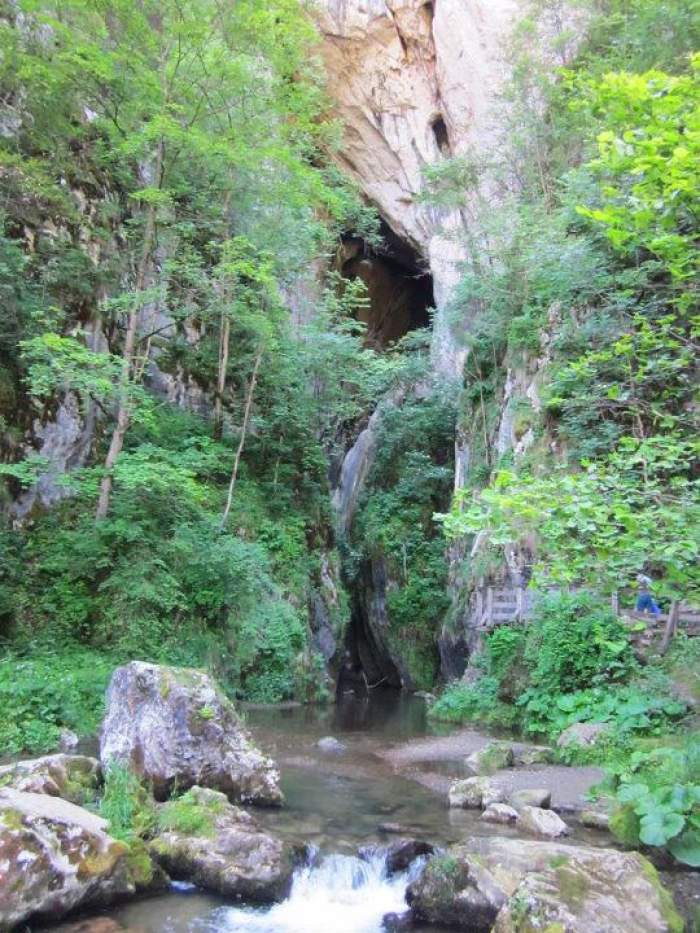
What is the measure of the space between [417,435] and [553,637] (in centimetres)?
1558

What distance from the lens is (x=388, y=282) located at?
3412 cm

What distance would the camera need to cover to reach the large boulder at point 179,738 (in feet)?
23.2

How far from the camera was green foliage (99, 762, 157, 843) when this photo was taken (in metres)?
5.67

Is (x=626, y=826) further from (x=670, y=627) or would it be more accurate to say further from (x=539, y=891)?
(x=670, y=627)

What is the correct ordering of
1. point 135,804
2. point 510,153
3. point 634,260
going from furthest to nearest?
point 510,153
point 634,260
point 135,804

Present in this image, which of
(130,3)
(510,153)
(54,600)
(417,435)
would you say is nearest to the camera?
(54,600)

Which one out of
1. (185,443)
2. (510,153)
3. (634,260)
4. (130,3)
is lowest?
(185,443)

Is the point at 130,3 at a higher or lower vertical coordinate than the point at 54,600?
higher

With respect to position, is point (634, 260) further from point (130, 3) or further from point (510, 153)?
point (130, 3)

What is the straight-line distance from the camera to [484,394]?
21.2 metres

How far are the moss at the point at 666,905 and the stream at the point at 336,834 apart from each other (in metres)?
1.64

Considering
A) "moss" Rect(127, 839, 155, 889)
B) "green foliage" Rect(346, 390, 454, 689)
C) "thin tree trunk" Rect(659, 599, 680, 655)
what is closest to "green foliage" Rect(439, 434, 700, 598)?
"moss" Rect(127, 839, 155, 889)

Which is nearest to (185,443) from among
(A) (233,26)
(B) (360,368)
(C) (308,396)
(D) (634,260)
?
(C) (308,396)

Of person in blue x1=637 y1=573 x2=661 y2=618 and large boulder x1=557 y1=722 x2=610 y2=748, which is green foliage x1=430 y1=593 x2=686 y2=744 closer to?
large boulder x1=557 y1=722 x2=610 y2=748
